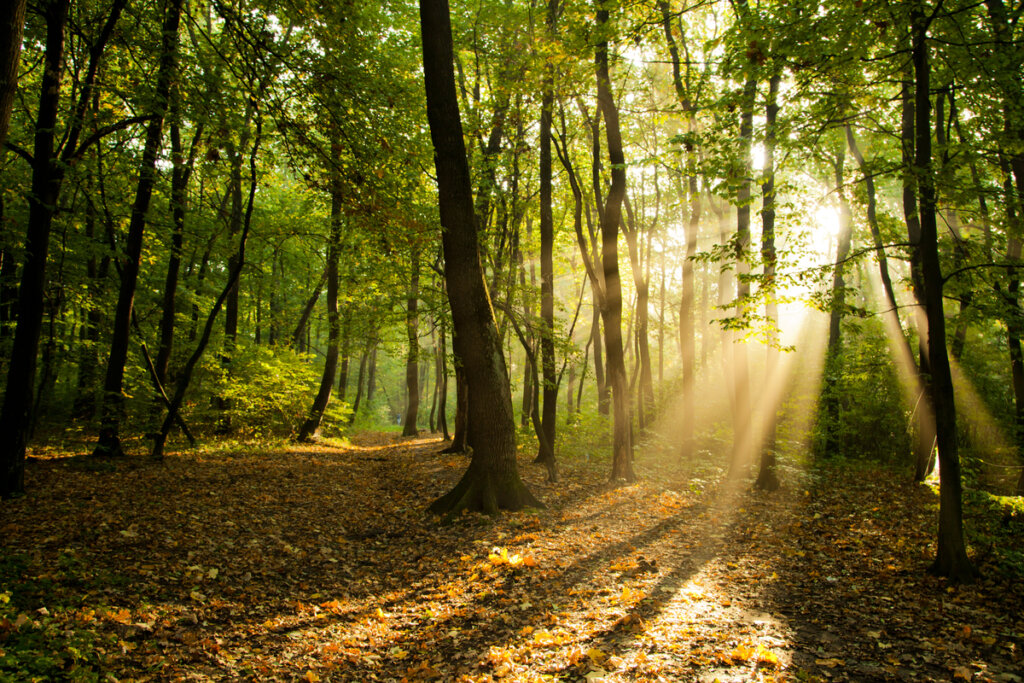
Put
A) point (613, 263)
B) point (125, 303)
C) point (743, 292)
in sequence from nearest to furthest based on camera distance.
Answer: point (125, 303), point (613, 263), point (743, 292)

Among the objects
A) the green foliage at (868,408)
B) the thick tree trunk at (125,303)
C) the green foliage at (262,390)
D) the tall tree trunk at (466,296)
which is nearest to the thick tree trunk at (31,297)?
the thick tree trunk at (125,303)

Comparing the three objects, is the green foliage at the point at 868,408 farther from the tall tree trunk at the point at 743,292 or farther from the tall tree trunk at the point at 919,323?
the tall tree trunk at the point at 743,292

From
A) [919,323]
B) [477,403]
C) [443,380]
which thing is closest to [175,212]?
[477,403]

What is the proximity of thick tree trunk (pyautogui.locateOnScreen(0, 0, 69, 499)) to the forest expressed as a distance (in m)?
0.05

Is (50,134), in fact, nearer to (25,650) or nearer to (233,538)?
(233,538)

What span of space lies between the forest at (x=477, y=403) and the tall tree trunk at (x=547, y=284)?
0.09 metres

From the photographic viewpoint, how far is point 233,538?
19.7 feet

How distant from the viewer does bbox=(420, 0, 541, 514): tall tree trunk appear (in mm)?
7461

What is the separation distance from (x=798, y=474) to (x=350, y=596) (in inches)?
465

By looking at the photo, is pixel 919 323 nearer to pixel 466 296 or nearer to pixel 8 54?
pixel 466 296

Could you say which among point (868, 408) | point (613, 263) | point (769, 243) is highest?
point (769, 243)

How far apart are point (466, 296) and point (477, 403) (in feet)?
5.28

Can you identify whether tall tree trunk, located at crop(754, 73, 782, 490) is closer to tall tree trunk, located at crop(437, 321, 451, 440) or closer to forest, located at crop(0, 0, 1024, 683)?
forest, located at crop(0, 0, 1024, 683)

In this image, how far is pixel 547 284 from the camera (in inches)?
496
